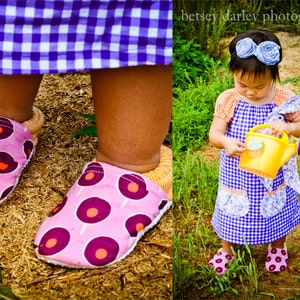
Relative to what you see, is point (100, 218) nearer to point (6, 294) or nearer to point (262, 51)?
point (6, 294)

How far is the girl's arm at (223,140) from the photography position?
84 centimetres

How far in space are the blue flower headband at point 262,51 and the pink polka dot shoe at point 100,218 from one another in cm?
25

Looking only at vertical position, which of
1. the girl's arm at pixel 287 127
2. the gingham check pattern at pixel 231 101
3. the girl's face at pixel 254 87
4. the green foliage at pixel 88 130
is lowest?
the green foliage at pixel 88 130

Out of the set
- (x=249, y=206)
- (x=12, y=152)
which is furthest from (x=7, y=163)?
(x=249, y=206)

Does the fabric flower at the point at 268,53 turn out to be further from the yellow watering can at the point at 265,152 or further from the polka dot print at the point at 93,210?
the polka dot print at the point at 93,210

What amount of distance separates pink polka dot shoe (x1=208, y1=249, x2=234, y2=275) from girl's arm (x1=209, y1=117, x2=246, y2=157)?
13 centimetres

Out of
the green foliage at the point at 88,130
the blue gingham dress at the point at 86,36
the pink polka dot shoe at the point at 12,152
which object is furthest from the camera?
the green foliage at the point at 88,130

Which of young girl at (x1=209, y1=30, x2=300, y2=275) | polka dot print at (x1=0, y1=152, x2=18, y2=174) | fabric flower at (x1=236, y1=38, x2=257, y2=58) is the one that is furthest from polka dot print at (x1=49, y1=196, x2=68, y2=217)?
fabric flower at (x1=236, y1=38, x2=257, y2=58)

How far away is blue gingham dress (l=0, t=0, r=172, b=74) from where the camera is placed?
0.80 metres

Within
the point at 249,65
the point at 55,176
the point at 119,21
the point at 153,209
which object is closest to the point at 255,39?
the point at 249,65

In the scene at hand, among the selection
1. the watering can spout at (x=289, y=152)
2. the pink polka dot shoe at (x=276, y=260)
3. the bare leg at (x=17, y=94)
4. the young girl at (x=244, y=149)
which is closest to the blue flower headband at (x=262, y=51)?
the young girl at (x=244, y=149)

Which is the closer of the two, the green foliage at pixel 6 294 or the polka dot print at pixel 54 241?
the green foliage at pixel 6 294

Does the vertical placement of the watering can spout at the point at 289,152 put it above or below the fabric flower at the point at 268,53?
below

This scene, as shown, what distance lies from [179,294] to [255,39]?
33cm
